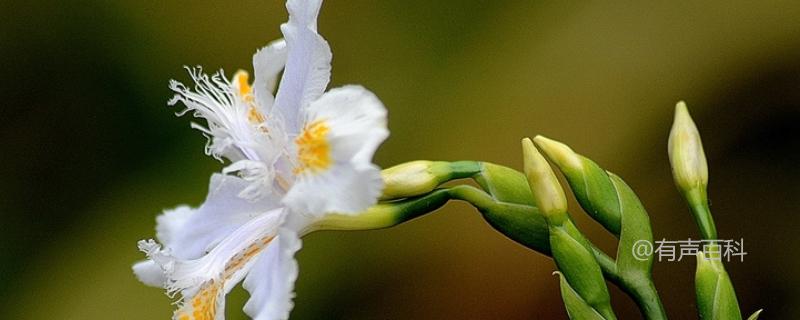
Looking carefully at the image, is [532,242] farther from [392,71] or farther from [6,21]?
[6,21]

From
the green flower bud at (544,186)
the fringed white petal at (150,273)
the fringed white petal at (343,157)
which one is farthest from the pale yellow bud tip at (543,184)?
the fringed white petal at (150,273)

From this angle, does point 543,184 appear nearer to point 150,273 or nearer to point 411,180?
point 411,180

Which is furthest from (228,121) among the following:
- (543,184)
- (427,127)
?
(427,127)

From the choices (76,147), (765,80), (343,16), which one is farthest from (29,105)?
(765,80)

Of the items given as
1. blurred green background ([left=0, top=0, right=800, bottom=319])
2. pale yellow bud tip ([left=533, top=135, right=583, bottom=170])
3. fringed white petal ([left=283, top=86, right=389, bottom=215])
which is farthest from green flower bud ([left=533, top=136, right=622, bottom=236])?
blurred green background ([left=0, top=0, right=800, bottom=319])

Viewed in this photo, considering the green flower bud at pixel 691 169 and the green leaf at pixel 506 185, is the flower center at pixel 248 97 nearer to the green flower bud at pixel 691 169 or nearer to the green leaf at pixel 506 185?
the green leaf at pixel 506 185

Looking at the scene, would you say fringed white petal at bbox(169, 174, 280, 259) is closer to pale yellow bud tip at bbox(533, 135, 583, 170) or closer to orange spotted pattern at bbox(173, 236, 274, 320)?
orange spotted pattern at bbox(173, 236, 274, 320)
